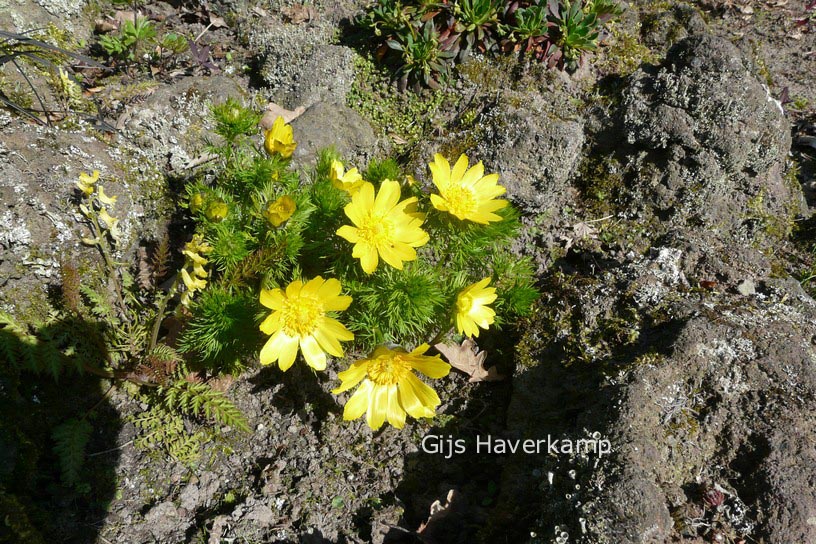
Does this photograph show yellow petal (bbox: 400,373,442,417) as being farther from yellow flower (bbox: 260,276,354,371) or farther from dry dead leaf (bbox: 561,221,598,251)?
dry dead leaf (bbox: 561,221,598,251)

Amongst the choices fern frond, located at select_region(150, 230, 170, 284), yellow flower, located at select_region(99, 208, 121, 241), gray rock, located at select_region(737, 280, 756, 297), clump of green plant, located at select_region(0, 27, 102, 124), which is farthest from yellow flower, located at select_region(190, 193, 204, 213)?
gray rock, located at select_region(737, 280, 756, 297)

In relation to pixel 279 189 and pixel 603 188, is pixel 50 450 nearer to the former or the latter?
pixel 279 189

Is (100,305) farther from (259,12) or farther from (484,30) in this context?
(484,30)

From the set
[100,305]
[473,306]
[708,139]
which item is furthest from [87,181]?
[708,139]

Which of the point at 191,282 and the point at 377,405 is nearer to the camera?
the point at 377,405

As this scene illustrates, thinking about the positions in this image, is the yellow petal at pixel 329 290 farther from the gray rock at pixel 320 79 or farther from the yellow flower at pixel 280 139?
the gray rock at pixel 320 79
